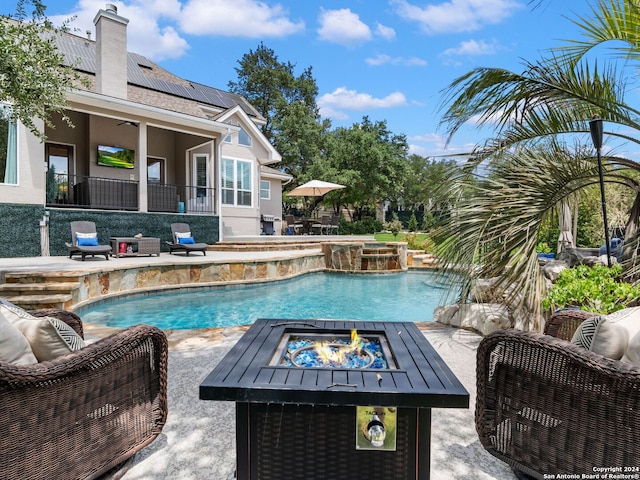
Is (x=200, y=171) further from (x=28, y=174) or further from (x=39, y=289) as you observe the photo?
(x=39, y=289)

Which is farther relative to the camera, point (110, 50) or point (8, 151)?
point (110, 50)

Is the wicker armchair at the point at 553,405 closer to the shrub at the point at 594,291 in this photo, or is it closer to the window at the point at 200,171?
the shrub at the point at 594,291

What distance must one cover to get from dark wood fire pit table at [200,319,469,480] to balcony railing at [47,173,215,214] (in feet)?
36.3

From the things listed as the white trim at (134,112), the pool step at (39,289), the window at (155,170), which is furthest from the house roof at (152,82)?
the pool step at (39,289)

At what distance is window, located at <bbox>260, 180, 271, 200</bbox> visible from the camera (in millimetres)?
19922

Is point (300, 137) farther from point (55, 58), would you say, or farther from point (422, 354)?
point (422, 354)

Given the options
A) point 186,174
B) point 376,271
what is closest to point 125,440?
point 376,271

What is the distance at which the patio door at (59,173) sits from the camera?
10953 millimetres

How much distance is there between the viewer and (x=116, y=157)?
13.0m

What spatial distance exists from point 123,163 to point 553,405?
46.9 feet

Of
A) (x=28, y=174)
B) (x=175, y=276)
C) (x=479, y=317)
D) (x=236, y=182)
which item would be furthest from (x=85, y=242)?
(x=479, y=317)

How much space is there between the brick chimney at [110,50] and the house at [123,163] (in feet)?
0.09

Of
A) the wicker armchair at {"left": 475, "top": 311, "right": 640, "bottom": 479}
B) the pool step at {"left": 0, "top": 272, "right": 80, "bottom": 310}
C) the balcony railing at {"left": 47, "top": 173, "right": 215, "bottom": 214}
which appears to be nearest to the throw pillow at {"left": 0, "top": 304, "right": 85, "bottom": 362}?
the wicker armchair at {"left": 475, "top": 311, "right": 640, "bottom": 479}

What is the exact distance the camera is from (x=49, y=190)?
1088 cm
